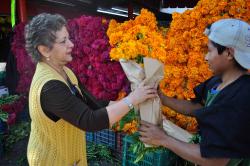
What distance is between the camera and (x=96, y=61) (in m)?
3.78

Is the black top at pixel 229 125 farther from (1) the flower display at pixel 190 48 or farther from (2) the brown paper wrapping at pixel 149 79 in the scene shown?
(1) the flower display at pixel 190 48

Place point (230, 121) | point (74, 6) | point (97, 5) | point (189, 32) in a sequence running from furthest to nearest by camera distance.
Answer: point (97, 5) → point (74, 6) → point (189, 32) → point (230, 121)

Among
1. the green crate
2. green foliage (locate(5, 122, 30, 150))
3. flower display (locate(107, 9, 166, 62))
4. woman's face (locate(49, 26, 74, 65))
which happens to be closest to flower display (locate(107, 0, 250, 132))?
flower display (locate(107, 9, 166, 62))

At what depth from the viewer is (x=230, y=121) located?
1.51 meters

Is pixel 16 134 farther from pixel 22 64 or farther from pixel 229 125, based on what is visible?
pixel 229 125

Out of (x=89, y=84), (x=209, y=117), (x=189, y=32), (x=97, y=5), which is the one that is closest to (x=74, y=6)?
(x=97, y=5)

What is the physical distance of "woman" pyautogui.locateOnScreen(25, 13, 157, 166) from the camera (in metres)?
1.82

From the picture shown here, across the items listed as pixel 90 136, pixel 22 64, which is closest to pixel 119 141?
pixel 90 136

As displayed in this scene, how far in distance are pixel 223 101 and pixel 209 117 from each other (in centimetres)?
12

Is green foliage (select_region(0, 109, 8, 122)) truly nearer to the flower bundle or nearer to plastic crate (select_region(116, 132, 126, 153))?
plastic crate (select_region(116, 132, 126, 153))

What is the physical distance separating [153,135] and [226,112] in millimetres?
493

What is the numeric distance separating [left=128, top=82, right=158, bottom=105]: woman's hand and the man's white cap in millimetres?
526

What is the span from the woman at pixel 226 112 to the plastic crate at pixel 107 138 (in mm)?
2251

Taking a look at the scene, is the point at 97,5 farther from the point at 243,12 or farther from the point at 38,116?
the point at 38,116
